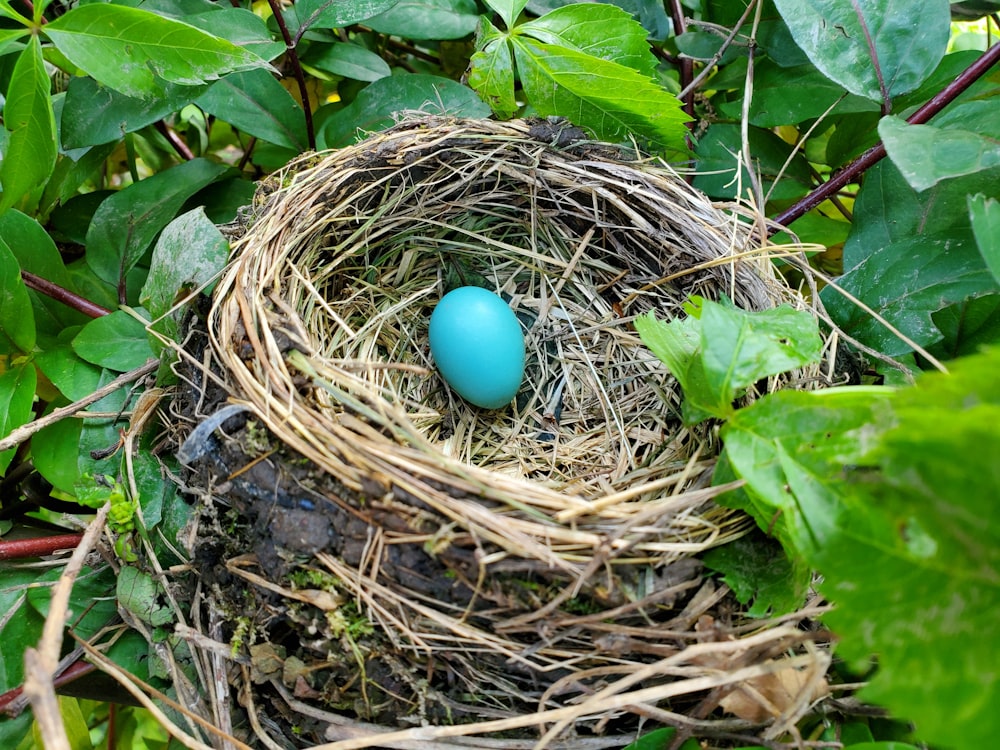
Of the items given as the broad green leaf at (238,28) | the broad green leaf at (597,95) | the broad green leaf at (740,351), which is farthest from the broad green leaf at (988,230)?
the broad green leaf at (238,28)

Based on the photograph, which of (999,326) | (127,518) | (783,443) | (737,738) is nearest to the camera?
(783,443)

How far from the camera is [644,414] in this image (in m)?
1.27

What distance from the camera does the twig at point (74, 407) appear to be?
998 mm

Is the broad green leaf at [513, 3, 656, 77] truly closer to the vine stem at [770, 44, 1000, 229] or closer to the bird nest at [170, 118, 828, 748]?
the bird nest at [170, 118, 828, 748]

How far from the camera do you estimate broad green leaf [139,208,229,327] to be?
3.36ft

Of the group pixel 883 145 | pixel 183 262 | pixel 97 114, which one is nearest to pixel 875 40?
pixel 883 145

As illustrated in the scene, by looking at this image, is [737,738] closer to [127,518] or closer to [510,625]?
[510,625]

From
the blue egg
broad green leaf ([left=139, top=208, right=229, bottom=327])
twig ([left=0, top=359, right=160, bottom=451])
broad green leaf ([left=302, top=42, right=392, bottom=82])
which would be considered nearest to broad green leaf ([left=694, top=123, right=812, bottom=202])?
the blue egg

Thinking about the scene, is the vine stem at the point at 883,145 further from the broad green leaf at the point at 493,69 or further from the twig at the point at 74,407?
the twig at the point at 74,407

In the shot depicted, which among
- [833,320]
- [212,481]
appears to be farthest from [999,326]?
[212,481]

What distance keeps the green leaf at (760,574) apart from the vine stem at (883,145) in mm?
545

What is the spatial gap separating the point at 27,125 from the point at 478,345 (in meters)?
0.72

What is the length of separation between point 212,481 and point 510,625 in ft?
1.36

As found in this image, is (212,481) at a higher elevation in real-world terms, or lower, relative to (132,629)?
higher
